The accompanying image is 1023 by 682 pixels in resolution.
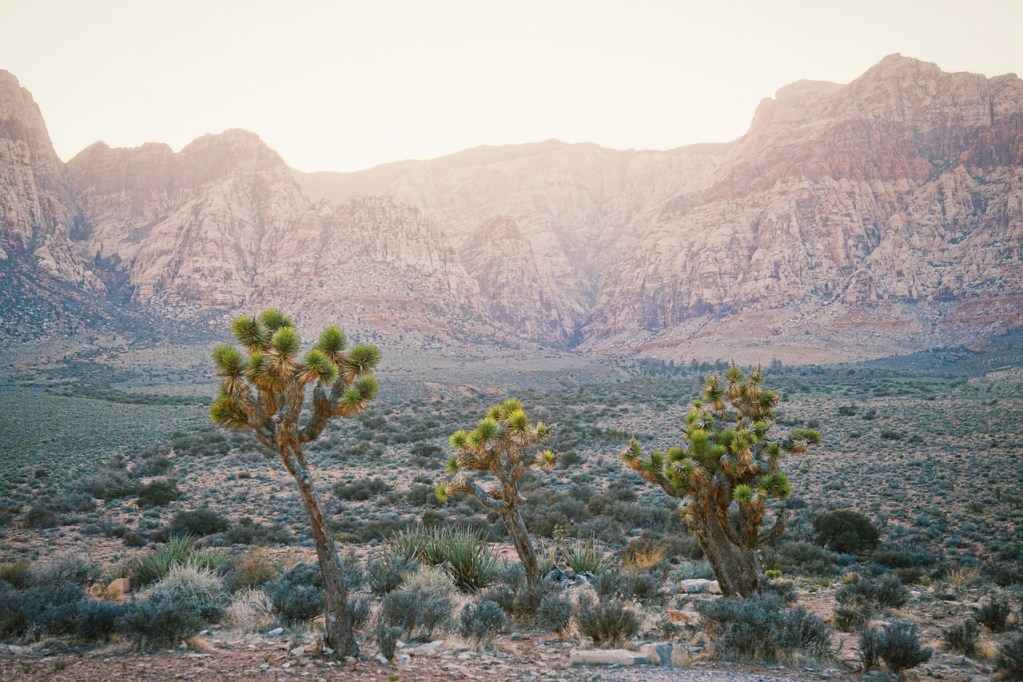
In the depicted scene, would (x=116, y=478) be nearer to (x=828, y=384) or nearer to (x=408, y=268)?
(x=828, y=384)

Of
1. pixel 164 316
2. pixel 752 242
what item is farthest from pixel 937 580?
pixel 752 242

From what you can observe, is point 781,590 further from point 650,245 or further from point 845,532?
point 650,245

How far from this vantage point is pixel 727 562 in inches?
428

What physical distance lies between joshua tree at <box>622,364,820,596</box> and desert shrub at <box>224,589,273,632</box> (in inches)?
260

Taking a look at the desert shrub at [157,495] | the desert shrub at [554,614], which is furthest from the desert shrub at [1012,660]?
the desert shrub at [157,495]

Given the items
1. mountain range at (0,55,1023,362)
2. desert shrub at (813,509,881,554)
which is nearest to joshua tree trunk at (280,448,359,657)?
desert shrub at (813,509,881,554)

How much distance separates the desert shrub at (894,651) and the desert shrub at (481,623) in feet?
14.7

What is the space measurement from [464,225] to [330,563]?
16967cm

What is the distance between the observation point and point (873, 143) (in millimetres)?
119688

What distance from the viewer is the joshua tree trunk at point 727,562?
423 inches

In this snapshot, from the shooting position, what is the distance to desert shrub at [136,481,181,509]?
2127 cm

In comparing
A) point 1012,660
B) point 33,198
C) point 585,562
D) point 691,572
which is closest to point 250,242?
point 33,198

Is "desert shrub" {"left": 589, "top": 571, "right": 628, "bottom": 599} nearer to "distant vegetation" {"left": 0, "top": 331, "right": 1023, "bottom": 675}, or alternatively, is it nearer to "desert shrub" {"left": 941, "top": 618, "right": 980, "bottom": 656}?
"distant vegetation" {"left": 0, "top": 331, "right": 1023, "bottom": 675}

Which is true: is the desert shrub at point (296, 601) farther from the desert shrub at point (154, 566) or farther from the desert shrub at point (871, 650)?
the desert shrub at point (871, 650)
